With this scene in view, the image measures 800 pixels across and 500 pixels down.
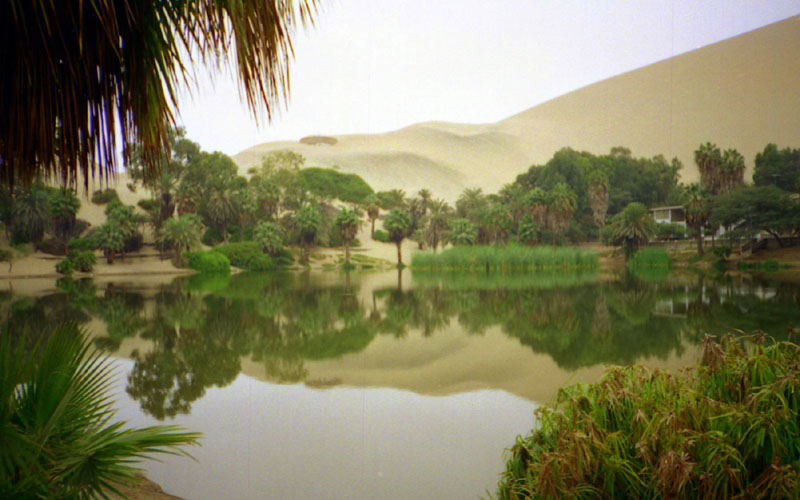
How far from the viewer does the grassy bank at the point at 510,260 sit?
25578 mm

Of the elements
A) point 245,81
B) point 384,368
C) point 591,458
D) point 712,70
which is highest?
point 712,70

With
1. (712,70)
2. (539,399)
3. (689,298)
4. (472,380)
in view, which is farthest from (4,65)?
(712,70)

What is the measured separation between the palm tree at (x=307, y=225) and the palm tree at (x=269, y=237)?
5.46 ft

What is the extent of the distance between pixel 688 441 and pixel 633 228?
29588 mm

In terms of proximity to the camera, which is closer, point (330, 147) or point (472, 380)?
point (472, 380)

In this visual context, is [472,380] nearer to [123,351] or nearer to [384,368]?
[384,368]

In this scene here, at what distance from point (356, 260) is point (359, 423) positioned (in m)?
29.1

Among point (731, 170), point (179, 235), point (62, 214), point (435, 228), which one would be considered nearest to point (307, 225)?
point (179, 235)

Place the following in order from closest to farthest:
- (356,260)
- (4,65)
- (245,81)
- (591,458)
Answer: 1. (4,65)
2. (245,81)
3. (591,458)
4. (356,260)

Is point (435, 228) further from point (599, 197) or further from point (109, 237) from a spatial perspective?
point (109, 237)

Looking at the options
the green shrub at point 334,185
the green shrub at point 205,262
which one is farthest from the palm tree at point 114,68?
the green shrub at point 334,185

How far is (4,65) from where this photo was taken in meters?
1.39

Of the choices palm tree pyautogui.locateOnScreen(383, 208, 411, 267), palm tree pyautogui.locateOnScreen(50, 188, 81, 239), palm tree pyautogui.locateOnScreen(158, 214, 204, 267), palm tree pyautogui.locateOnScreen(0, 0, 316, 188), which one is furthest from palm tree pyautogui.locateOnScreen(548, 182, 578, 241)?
palm tree pyautogui.locateOnScreen(0, 0, 316, 188)

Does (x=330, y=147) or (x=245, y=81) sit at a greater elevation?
(x=330, y=147)
